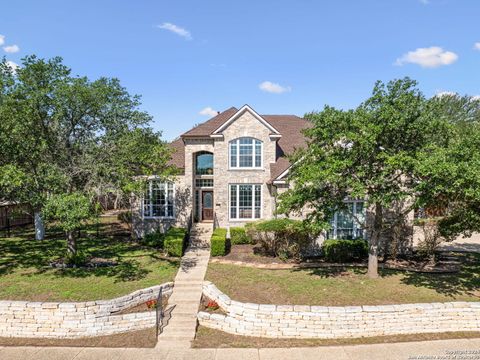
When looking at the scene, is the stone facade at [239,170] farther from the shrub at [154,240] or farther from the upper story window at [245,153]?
the shrub at [154,240]

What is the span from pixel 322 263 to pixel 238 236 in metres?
5.29

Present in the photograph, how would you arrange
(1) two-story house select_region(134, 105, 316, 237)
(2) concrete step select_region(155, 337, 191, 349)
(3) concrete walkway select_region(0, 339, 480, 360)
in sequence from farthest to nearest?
(1) two-story house select_region(134, 105, 316, 237), (2) concrete step select_region(155, 337, 191, 349), (3) concrete walkway select_region(0, 339, 480, 360)

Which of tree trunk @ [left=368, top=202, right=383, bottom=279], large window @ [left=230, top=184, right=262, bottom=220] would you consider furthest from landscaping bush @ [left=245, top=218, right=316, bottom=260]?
tree trunk @ [left=368, top=202, right=383, bottom=279]

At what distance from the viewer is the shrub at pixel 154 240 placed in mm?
19812

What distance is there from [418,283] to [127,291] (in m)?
11.8

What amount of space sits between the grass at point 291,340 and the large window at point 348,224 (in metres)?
8.76

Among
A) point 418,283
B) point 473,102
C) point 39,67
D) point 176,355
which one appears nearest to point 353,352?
point 176,355

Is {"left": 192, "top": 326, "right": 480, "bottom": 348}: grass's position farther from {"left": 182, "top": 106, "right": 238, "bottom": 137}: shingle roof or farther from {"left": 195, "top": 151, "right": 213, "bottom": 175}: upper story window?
{"left": 195, "top": 151, "right": 213, "bottom": 175}: upper story window

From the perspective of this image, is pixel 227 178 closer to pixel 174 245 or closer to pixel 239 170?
pixel 239 170

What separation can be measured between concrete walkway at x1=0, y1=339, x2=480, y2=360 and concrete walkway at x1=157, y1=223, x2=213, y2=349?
61 centimetres

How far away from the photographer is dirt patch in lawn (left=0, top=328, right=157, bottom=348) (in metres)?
10.2

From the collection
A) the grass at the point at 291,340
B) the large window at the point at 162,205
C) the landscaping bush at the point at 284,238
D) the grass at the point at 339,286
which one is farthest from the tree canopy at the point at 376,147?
the large window at the point at 162,205

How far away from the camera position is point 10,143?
1317 cm

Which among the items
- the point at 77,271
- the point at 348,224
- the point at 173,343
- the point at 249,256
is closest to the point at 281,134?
the point at 348,224
